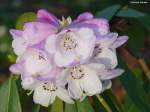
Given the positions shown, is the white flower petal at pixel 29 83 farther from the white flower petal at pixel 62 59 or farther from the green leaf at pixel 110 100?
the green leaf at pixel 110 100

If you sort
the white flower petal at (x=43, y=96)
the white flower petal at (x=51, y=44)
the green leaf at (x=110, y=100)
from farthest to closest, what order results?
the green leaf at (x=110, y=100), the white flower petal at (x=43, y=96), the white flower petal at (x=51, y=44)

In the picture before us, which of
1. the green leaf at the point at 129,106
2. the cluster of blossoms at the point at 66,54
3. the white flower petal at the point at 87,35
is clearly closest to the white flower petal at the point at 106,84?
the cluster of blossoms at the point at 66,54

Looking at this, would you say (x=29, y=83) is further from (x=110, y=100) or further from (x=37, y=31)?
(x=110, y=100)

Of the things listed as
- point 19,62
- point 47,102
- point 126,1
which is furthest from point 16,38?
point 126,1

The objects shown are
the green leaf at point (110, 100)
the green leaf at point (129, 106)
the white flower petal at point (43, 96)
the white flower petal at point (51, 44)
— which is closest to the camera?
the white flower petal at point (51, 44)

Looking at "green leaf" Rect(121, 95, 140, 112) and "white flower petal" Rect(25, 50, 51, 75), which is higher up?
"white flower petal" Rect(25, 50, 51, 75)

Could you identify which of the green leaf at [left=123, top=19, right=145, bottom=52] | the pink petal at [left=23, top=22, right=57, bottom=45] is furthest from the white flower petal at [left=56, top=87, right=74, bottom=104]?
the green leaf at [left=123, top=19, right=145, bottom=52]

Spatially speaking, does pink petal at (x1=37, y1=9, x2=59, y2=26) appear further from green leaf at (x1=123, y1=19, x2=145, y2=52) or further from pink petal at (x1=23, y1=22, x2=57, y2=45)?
green leaf at (x1=123, y1=19, x2=145, y2=52)

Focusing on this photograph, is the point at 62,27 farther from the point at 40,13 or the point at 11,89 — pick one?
the point at 11,89
